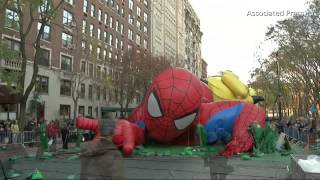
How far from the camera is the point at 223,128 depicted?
19.4m

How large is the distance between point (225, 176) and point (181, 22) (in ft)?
350

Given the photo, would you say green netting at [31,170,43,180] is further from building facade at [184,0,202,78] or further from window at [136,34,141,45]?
building facade at [184,0,202,78]

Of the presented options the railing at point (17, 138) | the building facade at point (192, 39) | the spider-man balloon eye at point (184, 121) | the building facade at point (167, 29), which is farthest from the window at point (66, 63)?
the building facade at point (192, 39)

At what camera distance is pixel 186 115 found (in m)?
19.4

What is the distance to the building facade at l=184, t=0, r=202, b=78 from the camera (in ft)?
394

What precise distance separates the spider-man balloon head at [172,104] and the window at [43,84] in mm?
26159

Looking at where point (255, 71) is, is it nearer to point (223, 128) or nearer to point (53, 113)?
point (53, 113)

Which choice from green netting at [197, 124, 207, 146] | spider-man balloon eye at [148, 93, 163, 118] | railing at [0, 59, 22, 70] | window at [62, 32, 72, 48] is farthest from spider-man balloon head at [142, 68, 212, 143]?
window at [62, 32, 72, 48]

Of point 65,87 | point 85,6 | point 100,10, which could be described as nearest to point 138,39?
point 100,10

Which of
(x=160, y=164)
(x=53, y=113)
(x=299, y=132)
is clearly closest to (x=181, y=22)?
(x=53, y=113)

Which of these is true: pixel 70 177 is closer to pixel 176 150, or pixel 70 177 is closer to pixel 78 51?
pixel 176 150

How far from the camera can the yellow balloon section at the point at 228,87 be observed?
2381cm

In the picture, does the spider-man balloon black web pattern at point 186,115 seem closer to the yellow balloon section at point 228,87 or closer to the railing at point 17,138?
the yellow balloon section at point 228,87

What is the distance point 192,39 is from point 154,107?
10928 centimetres
